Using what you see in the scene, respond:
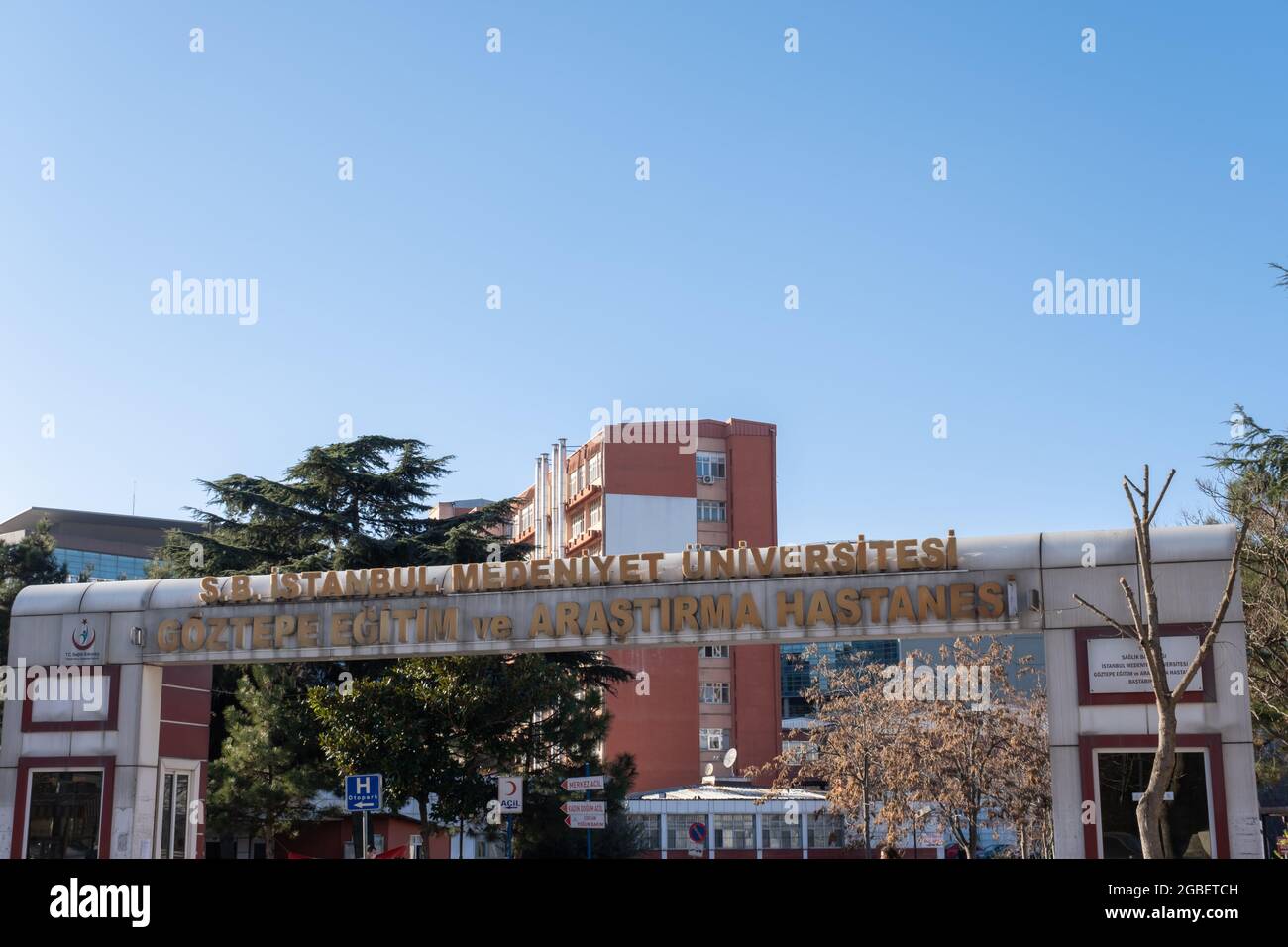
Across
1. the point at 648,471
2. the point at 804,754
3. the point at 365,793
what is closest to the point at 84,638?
the point at 365,793

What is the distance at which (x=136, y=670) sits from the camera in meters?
25.3

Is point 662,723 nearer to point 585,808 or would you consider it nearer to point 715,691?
point 715,691

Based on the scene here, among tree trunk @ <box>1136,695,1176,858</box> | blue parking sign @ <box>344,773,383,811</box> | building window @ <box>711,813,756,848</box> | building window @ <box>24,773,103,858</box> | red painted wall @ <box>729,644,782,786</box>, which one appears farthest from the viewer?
red painted wall @ <box>729,644,782,786</box>

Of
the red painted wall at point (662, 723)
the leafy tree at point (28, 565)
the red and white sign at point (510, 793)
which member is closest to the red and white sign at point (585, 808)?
the red and white sign at point (510, 793)

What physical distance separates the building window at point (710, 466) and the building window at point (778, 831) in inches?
953

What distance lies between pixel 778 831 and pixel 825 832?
203 centimetres

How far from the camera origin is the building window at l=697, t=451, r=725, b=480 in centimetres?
7725

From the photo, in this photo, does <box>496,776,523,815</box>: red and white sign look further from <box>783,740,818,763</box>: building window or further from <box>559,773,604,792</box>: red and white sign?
<box>783,740,818,763</box>: building window

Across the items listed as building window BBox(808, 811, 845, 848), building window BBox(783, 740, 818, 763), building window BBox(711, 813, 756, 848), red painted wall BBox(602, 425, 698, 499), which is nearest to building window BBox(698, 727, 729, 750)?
red painted wall BBox(602, 425, 698, 499)

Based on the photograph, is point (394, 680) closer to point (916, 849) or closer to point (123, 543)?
point (916, 849)

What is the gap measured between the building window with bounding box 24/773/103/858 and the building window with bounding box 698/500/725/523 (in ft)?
176
